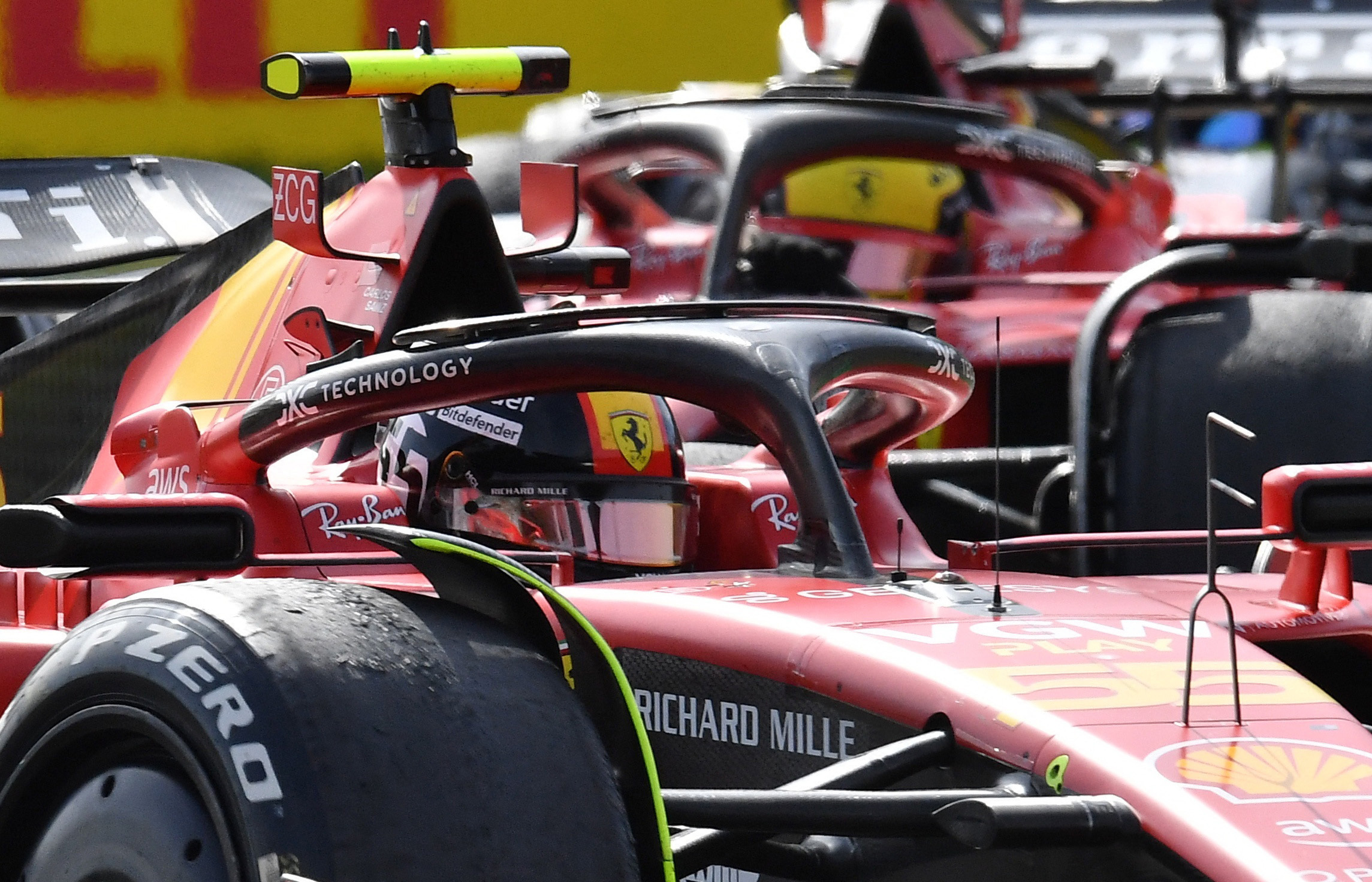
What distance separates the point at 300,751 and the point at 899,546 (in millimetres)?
1398

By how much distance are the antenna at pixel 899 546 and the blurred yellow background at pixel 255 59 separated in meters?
10.2

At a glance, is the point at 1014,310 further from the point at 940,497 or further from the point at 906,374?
the point at 906,374

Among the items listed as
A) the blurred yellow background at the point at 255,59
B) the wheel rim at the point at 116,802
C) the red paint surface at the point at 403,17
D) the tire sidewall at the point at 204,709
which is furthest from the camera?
the red paint surface at the point at 403,17

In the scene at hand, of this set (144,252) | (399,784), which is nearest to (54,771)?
(399,784)

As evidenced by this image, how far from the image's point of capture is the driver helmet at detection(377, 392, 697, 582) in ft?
10.9

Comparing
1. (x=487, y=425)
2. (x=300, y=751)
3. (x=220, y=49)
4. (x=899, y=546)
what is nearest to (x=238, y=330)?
(x=487, y=425)

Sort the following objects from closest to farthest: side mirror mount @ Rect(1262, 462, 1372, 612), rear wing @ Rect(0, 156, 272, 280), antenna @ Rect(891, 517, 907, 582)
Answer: side mirror mount @ Rect(1262, 462, 1372, 612), antenna @ Rect(891, 517, 907, 582), rear wing @ Rect(0, 156, 272, 280)

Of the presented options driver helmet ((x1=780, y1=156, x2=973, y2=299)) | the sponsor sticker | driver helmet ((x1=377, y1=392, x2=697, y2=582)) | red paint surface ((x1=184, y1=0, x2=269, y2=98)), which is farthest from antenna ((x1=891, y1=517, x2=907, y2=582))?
red paint surface ((x1=184, y1=0, x2=269, y2=98))

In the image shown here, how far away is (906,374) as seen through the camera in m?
3.23

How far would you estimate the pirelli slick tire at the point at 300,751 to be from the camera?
192 centimetres

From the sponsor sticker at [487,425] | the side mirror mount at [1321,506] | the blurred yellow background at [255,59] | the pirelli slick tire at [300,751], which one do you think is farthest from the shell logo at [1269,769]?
the blurred yellow background at [255,59]

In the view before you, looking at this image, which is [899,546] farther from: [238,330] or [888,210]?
[888,210]

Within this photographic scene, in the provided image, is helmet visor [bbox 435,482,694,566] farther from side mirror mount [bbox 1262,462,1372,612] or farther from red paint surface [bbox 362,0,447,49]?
red paint surface [bbox 362,0,447,49]

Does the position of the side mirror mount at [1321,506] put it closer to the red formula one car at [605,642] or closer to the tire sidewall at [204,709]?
the red formula one car at [605,642]
